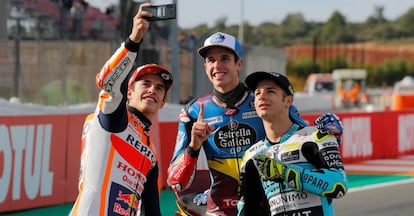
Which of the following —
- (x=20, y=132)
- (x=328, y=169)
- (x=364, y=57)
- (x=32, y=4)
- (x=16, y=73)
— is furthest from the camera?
(x=364, y=57)

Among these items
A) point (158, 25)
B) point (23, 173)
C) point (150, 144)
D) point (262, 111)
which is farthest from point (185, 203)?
point (158, 25)

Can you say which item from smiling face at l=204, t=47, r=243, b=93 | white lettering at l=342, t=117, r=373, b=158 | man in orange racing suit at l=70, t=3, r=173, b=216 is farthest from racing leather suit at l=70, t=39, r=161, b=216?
white lettering at l=342, t=117, r=373, b=158

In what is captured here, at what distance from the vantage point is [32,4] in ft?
58.1

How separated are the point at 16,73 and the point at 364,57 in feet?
348

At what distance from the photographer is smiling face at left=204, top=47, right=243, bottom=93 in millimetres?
5160

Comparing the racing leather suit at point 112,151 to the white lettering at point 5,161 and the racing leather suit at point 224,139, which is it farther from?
the white lettering at point 5,161

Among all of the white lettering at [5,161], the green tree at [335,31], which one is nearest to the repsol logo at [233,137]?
the white lettering at [5,161]

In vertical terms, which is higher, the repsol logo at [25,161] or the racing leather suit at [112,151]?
the racing leather suit at [112,151]

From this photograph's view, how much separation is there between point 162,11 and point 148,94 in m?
0.75

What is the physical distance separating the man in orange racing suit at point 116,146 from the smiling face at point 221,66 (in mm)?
724

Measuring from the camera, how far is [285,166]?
406cm

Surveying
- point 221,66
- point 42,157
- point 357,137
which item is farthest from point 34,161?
point 357,137

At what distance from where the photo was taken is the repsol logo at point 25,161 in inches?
413

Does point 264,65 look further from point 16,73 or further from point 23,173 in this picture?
point 23,173
